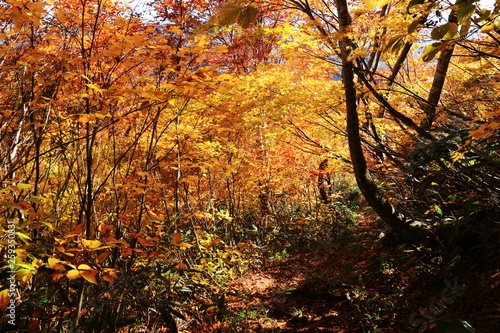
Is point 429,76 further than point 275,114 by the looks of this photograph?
Yes

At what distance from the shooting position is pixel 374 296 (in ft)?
15.5

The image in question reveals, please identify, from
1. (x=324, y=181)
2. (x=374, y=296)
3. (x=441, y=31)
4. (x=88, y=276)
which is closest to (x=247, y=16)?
(x=441, y=31)

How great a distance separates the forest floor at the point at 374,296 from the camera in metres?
3.31

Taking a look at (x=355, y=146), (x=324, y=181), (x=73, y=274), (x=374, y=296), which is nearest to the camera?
(x=73, y=274)

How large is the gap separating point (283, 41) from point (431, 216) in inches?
127

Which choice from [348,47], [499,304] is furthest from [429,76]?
[499,304]

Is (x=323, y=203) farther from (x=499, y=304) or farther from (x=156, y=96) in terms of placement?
(x=156, y=96)

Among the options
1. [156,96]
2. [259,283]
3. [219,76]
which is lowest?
[259,283]

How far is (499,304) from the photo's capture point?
292 centimetres

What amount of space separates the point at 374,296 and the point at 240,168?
5224 mm

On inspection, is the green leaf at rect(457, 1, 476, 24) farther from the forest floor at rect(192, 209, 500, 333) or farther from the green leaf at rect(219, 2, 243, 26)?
the forest floor at rect(192, 209, 500, 333)

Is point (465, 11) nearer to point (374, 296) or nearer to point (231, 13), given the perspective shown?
point (231, 13)

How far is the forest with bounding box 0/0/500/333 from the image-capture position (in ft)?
7.00

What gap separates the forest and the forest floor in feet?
0.10
